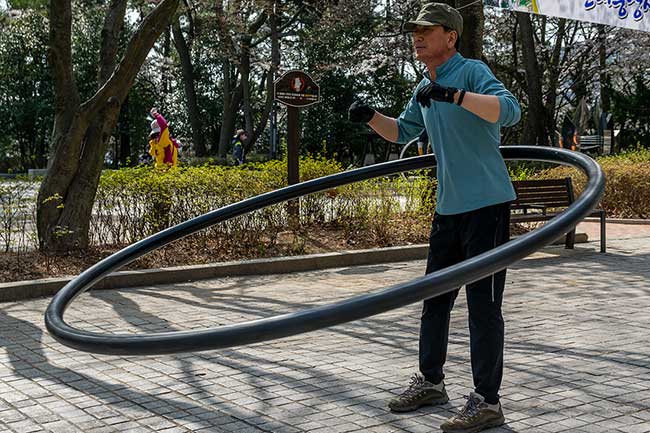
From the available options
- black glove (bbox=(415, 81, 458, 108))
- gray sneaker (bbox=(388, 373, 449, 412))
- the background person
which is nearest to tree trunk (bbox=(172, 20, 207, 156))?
the background person

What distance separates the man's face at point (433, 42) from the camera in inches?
188

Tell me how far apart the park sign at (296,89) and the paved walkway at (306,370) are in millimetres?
4829

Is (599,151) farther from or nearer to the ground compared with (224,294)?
farther from the ground

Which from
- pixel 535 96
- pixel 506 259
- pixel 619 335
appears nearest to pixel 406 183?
pixel 619 335

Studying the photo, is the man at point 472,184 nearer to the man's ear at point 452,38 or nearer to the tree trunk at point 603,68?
the man's ear at point 452,38

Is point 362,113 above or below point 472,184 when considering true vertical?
above

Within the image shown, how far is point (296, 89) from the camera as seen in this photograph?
1377 cm

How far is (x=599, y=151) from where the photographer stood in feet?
112

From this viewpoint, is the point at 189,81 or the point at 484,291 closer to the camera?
the point at 484,291

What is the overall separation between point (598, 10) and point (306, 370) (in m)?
9.78

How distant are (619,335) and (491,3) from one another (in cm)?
744

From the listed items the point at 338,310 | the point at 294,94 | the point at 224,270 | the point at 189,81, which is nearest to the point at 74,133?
the point at 224,270

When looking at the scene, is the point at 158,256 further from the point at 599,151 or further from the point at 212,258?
the point at 599,151

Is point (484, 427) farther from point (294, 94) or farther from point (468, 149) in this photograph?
point (294, 94)
